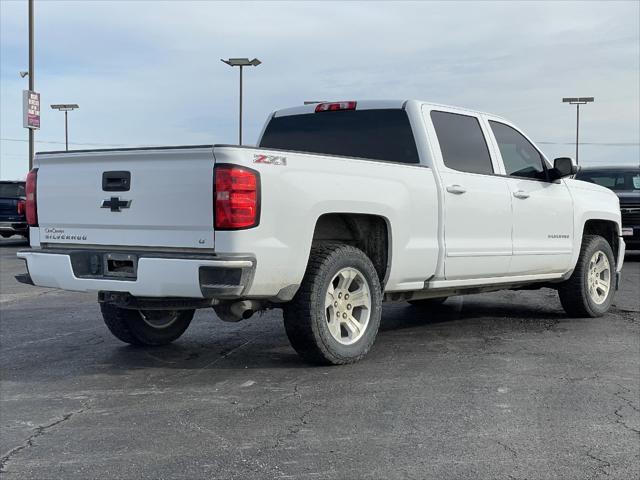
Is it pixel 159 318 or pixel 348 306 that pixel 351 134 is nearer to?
pixel 348 306

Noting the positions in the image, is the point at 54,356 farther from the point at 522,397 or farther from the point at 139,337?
the point at 522,397

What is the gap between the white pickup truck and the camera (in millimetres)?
5121

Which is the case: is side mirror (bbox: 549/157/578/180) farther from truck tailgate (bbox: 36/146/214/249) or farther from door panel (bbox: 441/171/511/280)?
truck tailgate (bbox: 36/146/214/249)

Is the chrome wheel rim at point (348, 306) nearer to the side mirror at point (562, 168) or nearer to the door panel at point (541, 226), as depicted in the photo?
the door panel at point (541, 226)

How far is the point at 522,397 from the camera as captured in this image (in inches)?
199

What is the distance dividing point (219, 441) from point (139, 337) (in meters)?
2.71

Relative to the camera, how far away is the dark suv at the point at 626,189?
15.7 metres

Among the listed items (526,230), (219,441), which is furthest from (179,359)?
(526,230)

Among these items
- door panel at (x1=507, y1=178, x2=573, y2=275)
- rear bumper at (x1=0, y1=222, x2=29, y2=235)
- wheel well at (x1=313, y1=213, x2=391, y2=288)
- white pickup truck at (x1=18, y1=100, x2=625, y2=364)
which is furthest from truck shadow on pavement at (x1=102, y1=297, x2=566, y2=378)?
rear bumper at (x1=0, y1=222, x2=29, y2=235)

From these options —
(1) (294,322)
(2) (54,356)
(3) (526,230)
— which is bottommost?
(2) (54,356)

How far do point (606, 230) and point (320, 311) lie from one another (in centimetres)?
493

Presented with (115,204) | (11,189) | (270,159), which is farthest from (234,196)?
(11,189)

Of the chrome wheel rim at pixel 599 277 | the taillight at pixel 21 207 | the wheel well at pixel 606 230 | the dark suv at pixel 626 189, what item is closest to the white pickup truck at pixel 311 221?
the chrome wheel rim at pixel 599 277

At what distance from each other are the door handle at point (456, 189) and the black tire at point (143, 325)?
2468 millimetres
